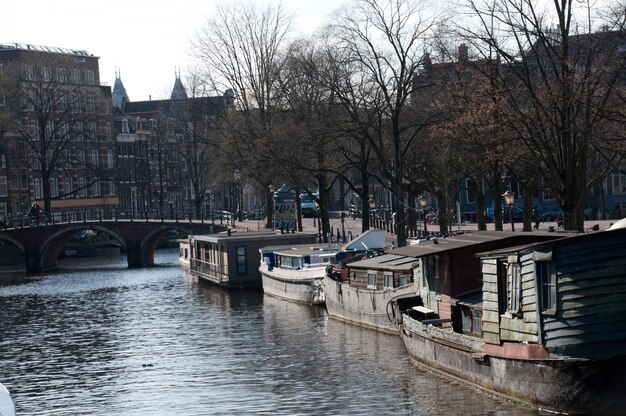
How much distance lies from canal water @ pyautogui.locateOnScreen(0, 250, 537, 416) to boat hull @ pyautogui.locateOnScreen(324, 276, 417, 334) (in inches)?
20.5

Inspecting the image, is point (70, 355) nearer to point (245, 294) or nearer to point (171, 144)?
point (245, 294)

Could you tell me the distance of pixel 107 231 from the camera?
9919 centimetres

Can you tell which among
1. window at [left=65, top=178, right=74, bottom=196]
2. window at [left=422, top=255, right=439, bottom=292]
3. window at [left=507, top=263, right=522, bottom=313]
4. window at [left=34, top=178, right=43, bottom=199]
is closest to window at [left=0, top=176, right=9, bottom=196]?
window at [left=34, top=178, right=43, bottom=199]

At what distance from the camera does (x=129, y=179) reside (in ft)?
460

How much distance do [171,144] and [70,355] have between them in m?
93.3

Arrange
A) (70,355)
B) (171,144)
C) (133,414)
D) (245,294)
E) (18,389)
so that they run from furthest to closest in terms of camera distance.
→ (171,144), (245,294), (70,355), (18,389), (133,414)

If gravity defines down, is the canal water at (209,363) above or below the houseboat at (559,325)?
below

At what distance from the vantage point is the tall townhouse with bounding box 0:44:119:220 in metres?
106

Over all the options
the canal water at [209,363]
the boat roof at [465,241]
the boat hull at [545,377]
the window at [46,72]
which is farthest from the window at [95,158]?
the boat hull at [545,377]

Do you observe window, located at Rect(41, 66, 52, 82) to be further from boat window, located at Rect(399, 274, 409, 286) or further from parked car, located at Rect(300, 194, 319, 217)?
boat window, located at Rect(399, 274, 409, 286)

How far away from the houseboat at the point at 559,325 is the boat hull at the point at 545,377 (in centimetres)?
2

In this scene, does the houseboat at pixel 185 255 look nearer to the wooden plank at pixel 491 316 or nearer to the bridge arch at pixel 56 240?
the bridge arch at pixel 56 240

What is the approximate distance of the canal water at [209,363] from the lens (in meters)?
32.3

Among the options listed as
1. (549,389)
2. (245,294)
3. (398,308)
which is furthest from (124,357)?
(245,294)
